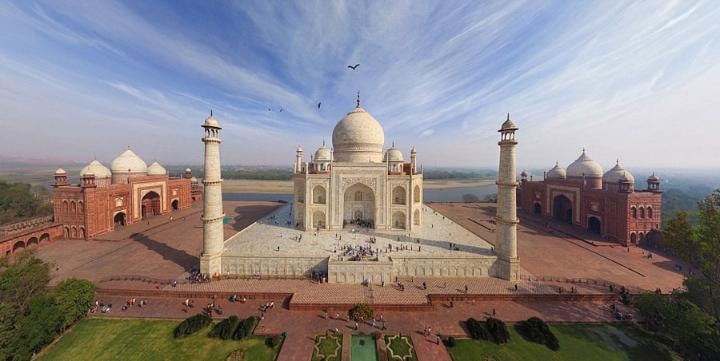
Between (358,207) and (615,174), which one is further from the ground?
(615,174)

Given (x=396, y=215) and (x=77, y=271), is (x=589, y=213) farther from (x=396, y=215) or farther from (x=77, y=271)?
(x=77, y=271)

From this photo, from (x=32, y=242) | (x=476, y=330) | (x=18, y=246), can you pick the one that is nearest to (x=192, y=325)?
(x=476, y=330)

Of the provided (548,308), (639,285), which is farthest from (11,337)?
(639,285)

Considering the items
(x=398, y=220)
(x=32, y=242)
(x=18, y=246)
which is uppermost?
(x=398, y=220)

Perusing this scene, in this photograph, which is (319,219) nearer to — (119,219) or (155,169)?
(119,219)

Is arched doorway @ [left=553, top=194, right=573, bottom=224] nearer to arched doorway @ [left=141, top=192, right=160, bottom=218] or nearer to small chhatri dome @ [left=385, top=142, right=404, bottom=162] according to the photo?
small chhatri dome @ [left=385, top=142, right=404, bottom=162]

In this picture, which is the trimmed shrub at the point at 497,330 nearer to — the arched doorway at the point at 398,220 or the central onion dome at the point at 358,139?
the arched doorway at the point at 398,220

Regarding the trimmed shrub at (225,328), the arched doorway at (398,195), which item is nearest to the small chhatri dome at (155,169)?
the trimmed shrub at (225,328)
